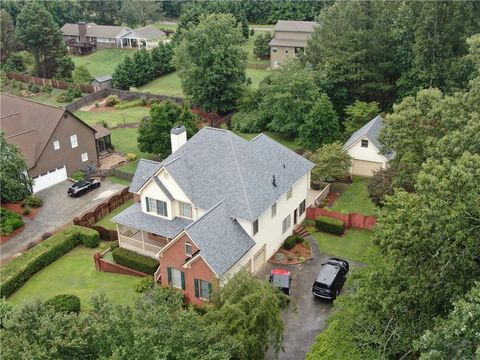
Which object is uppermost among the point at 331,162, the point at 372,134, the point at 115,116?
the point at 372,134

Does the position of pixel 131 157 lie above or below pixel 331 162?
below

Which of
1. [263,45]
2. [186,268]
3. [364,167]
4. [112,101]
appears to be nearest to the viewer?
[186,268]

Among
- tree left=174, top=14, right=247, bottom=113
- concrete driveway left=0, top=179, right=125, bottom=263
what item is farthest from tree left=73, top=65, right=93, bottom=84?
concrete driveway left=0, top=179, right=125, bottom=263

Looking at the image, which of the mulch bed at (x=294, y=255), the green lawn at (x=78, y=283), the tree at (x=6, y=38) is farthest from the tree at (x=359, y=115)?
the tree at (x=6, y=38)

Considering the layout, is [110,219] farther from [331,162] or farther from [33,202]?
[331,162]

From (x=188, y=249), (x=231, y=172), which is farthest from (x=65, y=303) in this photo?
(x=231, y=172)

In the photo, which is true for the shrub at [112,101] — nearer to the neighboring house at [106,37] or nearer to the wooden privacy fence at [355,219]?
the neighboring house at [106,37]

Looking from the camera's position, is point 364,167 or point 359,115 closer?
point 364,167
